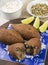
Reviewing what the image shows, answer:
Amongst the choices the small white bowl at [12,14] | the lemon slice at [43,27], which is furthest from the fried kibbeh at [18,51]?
the small white bowl at [12,14]

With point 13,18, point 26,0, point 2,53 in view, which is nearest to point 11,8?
point 13,18

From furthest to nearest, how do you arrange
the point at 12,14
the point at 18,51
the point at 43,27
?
the point at 12,14
the point at 43,27
the point at 18,51

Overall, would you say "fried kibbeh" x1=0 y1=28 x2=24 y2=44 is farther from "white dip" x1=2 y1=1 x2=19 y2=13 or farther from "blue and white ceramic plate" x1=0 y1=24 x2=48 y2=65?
"white dip" x1=2 y1=1 x2=19 y2=13

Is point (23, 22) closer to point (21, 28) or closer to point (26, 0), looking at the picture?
point (21, 28)

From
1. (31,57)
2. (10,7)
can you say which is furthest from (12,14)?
(31,57)

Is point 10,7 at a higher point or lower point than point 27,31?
higher

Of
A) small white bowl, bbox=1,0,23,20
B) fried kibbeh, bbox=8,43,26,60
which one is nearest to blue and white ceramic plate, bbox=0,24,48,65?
fried kibbeh, bbox=8,43,26,60

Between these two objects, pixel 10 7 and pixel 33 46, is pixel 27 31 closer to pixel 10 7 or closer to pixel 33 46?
pixel 33 46
